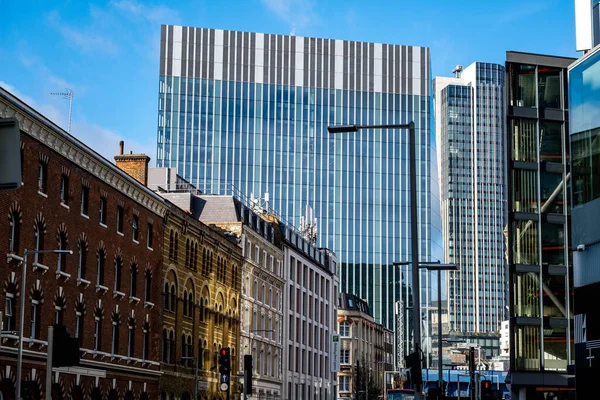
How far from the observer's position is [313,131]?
16600 centimetres

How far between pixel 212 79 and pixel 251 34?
11.3 meters

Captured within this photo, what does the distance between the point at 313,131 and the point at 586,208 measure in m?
131

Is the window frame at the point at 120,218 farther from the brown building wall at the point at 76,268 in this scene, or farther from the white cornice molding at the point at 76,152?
the white cornice molding at the point at 76,152

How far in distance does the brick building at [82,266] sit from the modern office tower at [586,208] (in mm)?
23173

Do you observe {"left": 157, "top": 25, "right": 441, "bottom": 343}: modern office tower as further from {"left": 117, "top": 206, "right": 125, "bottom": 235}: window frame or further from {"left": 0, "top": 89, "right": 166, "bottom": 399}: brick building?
{"left": 117, "top": 206, "right": 125, "bottom": 235}: window frame

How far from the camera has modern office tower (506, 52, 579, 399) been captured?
219ft

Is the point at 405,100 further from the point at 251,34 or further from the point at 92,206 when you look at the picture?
the point at 92,206

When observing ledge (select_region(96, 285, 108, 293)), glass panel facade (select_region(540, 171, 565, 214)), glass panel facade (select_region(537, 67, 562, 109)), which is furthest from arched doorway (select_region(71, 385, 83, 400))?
glass panel facade (select_region(537, 67, 562, 109))

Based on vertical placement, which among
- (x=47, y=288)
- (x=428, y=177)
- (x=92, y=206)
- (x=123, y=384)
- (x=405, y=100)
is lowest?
(x=123, y=384)

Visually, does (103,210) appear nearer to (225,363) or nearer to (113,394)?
(113,394)

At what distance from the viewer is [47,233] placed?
47.2 metres

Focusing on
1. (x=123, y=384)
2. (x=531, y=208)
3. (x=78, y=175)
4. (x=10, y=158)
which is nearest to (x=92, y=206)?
(x=78, y=175)

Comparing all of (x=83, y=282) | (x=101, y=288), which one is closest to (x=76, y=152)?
(x=83, y=282)

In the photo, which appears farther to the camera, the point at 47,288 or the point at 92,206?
the point at 92,206
